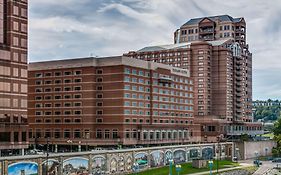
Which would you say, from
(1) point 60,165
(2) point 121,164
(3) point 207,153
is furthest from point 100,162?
(3) point 207,153

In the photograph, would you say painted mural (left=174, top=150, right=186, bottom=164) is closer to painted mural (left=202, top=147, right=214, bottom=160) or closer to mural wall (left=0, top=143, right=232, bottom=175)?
mural wall (left=0, top=143, right=232, bottom=175)

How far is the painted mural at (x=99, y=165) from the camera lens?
361 ft

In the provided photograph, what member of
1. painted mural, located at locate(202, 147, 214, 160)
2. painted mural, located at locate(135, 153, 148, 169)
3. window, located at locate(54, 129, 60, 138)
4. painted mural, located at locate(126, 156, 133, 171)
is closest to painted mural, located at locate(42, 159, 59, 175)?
painted mural, located at locate(126, 156, 133, 171)

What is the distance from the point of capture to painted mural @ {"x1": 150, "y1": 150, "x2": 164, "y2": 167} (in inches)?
5251

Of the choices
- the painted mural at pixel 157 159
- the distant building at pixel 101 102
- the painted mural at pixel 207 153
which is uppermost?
the distant building at pixel 101 102

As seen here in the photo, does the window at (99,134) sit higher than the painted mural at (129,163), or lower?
higher

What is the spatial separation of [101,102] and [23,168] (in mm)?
56964

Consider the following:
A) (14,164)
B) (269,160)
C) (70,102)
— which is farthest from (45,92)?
(269,160)

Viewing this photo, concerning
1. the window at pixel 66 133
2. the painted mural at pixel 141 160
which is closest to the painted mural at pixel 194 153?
the painted mural at pixel 141 160

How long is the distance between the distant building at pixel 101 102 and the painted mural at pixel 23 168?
1981 inches

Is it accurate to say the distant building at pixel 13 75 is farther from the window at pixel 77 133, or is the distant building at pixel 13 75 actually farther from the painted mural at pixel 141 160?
the window at pixel 77 133

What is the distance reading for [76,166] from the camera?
104m

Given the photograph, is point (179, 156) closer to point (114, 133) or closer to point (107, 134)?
point (114, 133)

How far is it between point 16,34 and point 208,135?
114117 mm
